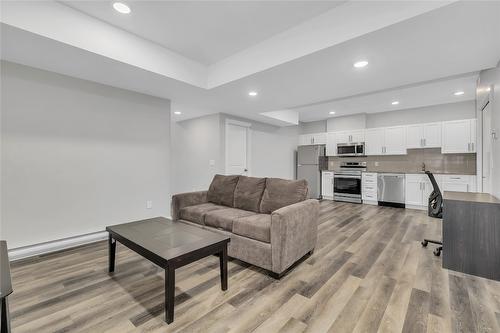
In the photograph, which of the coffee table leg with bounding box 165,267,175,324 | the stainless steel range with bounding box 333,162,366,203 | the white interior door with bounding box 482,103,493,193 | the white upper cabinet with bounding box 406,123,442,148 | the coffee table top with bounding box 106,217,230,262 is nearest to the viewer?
the coffee table leg with bounding box 165,267,175,324

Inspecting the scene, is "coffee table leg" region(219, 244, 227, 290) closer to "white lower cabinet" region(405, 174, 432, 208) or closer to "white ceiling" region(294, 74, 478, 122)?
"white ceiling" region(294, 74, 478, 122)

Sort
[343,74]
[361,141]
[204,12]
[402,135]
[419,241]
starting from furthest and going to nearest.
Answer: [361,141]
[402,135]
[419,241]
[343,74]
[204,12]

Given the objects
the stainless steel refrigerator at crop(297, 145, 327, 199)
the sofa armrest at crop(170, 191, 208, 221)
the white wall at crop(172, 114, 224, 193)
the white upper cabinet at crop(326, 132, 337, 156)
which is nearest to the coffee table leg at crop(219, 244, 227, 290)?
the sofa armrest at crop(170, 191, 208, 221)

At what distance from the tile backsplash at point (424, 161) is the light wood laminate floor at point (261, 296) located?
142 inches

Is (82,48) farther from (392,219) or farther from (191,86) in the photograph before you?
(392,219)

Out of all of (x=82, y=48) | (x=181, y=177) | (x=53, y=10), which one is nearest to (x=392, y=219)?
(x=181, y=177)

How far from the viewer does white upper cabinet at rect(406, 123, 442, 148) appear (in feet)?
16.9

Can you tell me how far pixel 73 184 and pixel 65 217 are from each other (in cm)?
45

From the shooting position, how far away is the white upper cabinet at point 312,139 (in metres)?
6.91

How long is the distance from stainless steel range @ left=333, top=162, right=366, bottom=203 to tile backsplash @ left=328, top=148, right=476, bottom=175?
0.78 feet

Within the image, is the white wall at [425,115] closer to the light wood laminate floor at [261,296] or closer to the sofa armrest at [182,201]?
the light wood laminate floor at [261,296]

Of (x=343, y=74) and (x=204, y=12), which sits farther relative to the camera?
(x=343, y=74)

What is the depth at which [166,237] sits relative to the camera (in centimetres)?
199

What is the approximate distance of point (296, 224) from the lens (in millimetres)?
2357
